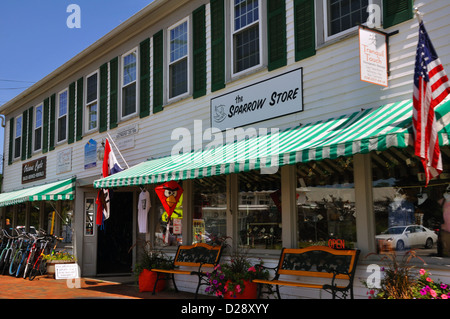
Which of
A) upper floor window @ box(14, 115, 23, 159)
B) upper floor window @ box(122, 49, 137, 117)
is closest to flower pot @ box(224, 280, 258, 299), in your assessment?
upper floor window @ box(122, 49, 137, 117)

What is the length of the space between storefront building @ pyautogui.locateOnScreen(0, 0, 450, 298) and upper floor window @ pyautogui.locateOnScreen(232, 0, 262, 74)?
0.10 ft

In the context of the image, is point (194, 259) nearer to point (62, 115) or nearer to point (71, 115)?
point (71, 115)

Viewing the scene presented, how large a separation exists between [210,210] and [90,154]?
5459 millimetres

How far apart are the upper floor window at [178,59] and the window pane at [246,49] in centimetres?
162

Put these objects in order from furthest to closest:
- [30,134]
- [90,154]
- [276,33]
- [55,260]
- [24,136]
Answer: [24,136], [30,134], [90,154], [55,260], [276,33]

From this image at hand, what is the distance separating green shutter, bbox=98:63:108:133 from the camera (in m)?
13.4

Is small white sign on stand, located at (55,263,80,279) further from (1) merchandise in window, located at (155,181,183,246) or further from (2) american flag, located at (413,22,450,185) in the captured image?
(2) american flag, located at (413,22,450,185)

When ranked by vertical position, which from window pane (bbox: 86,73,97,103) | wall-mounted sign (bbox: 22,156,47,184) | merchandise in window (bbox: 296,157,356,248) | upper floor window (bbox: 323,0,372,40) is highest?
window pane (bbox: 86,73,97,103)

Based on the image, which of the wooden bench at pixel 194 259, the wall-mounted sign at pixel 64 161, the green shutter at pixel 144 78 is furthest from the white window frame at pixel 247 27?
the wall-mounted sign at pixel 64 161

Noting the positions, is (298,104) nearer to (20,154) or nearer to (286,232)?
(286,232)

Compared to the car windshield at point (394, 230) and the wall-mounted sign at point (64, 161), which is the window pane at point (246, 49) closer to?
the car windshield at point (394, 230)

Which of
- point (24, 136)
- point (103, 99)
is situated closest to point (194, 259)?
point (103, 99)

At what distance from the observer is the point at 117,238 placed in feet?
44.8

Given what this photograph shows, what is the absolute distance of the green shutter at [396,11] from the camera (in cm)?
647
